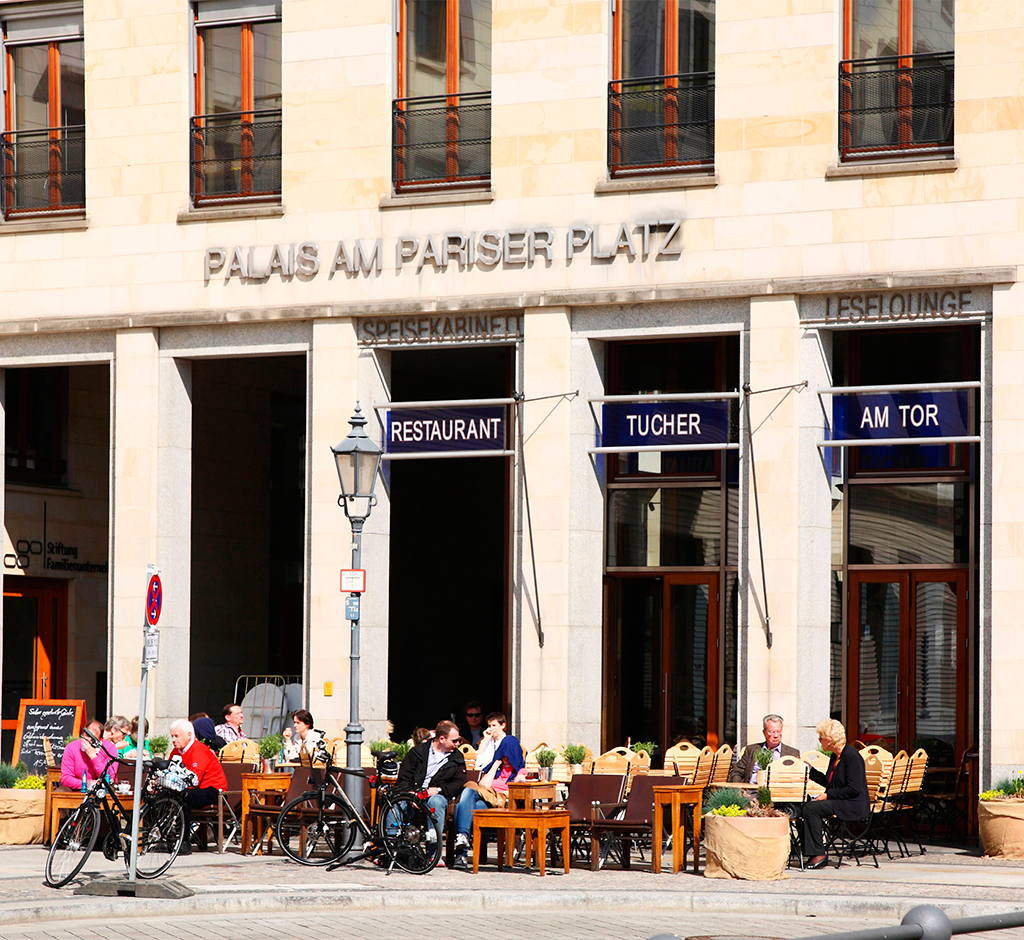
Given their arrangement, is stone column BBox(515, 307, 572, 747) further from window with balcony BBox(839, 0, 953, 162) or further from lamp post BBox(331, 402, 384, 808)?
window with balcony BBox(839, 0, 953, 162)

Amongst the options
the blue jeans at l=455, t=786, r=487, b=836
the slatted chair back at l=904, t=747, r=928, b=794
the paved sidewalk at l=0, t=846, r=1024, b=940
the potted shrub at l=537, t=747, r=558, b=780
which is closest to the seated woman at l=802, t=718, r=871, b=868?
the paved sidewalk at l=0, t=846, r=1024, b=940

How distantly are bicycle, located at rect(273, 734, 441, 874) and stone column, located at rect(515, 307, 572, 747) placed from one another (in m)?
3.01

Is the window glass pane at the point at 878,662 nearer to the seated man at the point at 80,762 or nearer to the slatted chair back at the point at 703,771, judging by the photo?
the slatted chair back at the point at 703,771

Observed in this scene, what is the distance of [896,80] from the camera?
761 inches

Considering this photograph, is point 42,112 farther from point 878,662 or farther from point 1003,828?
point 1003,828

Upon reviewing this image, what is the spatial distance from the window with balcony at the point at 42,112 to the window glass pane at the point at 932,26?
10.2m

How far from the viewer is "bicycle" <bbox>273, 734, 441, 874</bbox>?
15617mm

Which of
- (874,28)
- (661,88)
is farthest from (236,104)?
(874,28)

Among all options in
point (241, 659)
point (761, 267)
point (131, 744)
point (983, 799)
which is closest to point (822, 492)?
point (761, 267)

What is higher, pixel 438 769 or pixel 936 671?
pixel 936 671

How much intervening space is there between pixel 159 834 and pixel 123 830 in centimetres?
60

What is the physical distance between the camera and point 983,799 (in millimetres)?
17438

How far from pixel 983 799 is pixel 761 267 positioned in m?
5.98

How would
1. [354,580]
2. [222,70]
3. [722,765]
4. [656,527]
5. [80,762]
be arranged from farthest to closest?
[222,70]
[656,527]
[722,765]
[80,762]
[354,580]
